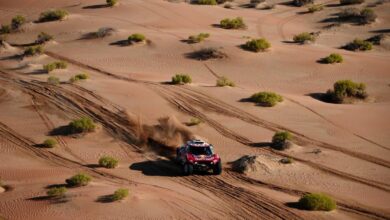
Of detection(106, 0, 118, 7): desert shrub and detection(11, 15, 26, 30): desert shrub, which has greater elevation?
detection(106, 0, 118, 7): desert shrub

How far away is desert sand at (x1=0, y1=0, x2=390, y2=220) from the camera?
67.3 ft

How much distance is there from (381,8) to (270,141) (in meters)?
36.6

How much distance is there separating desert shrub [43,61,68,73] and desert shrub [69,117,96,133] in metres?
8.79

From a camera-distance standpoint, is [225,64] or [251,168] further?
[225,64]

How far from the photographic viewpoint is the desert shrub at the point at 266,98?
31.6 metres

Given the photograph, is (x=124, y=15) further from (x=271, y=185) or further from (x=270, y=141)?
(x=271, y=185)

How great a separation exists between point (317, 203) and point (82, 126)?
1276 centimetres

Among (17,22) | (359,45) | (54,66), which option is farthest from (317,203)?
(17,22)

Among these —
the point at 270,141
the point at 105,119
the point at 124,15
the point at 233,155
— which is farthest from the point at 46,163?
the point at 124,15

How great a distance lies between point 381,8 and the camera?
58.8 m

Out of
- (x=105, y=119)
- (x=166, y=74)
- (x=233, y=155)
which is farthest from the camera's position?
(x=166, y=74)

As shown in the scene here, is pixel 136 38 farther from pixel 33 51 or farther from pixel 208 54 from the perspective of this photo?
pixel 33 51

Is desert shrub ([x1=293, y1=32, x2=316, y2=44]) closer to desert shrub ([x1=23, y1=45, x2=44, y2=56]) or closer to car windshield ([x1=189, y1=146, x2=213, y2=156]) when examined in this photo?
desert shrub ([x1=23, y1=45, x2=44, y2=56])

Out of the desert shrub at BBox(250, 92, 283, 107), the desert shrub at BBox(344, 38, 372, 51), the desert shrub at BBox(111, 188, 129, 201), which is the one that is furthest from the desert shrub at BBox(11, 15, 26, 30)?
the desert shrub at BBox(111, 188, 129, 201)
